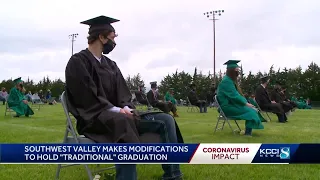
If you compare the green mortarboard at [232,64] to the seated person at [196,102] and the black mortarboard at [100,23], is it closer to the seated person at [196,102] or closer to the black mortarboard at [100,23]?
the black mortarboard at [100,23]

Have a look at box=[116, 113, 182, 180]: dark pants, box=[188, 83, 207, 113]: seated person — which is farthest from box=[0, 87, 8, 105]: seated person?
box=[116, 113, 182, 180]: dark pants

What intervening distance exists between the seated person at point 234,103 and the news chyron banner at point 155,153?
211 inches

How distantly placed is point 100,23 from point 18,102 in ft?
42.3

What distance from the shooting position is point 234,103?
27.1 feet

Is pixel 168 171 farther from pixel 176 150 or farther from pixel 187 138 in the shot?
pixel 187 138

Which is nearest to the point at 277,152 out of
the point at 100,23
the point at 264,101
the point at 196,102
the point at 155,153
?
the point at 155,153

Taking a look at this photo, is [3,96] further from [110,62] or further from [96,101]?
[96,101]

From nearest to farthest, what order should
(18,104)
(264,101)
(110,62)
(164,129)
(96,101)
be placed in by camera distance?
(96,101), (164,129), (110,62), (264,101), (18,104)

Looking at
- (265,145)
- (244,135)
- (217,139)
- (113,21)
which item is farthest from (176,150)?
(244,135)

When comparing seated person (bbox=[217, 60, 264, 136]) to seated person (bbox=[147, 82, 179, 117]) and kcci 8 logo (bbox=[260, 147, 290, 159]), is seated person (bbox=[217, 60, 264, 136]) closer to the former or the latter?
kcci 8 logo (bbox=[260, 147, 290, 159])

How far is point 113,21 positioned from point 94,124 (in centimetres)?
122

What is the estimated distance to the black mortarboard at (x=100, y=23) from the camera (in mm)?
3832

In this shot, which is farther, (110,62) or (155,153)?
(110,62)

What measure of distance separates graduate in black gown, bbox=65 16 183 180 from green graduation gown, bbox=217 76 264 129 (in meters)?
4.55
